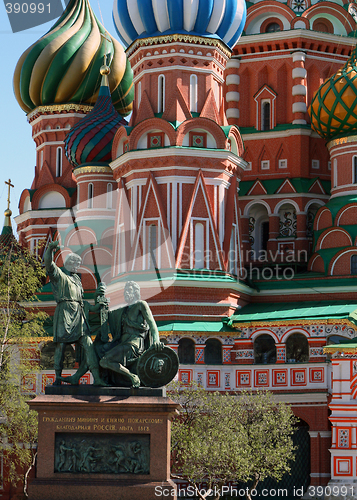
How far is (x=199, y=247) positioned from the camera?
2981cm

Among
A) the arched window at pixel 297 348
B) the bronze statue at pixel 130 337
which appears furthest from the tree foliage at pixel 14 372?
the bronze statue at pixel 130 337

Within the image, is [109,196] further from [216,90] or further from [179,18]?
[179,18]

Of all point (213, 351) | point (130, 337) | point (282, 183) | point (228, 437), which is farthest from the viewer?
point (282, 183)

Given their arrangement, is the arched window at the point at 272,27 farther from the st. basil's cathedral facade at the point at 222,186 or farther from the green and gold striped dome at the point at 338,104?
the green and gold striped dome at the point at 338,104

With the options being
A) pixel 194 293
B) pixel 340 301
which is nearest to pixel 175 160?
pixel 194 293

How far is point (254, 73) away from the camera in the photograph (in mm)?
35625

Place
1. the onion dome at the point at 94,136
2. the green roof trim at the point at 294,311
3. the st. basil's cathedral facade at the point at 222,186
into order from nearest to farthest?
the green roof trim at the point at 294,311
the st. basil's cathedral facade at the point at 222,186
the onion dome at the point at 94,136

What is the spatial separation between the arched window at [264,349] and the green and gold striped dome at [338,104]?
7.08m

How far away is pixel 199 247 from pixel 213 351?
3040mm

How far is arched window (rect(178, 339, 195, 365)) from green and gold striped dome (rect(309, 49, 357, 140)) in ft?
26.9

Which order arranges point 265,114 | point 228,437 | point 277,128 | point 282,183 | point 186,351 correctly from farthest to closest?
1. point 265,114
2. point 277,128
3. point 282,183
4. point 186,351
5. point 228,437

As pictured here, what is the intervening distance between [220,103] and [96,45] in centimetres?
806

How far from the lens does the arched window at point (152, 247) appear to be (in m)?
29.5

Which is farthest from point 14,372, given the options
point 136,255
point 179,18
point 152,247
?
point 179,18
